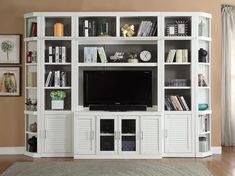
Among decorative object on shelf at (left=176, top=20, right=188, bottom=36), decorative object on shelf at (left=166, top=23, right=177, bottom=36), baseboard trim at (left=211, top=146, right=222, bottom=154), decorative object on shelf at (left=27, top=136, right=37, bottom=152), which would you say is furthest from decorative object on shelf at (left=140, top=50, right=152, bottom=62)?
decorative object on shelf at (left=27, top=136, right=37, bottom=152)

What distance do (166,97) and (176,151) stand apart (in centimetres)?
86

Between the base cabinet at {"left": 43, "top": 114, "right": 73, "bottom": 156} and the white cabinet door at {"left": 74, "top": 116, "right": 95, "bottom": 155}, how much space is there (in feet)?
0.58

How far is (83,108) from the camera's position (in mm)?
6926

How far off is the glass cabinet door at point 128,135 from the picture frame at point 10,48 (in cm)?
205

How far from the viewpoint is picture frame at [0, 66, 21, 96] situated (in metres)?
7.07

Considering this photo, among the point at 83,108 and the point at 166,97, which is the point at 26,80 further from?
the point at 166,97

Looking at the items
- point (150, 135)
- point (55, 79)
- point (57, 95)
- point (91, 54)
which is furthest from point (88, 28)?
point (150, 135)

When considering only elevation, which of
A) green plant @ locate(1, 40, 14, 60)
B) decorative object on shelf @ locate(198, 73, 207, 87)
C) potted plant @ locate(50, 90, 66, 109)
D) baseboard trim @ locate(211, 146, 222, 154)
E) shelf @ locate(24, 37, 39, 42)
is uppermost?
shelf @ locate(24, 37, 39, 42)

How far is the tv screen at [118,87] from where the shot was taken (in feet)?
22.4

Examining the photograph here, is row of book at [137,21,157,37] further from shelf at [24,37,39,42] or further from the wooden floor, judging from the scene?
the wooden floor

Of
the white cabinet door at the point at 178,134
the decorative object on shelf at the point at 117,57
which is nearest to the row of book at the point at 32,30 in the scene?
the decorative object on shelf at the point at 117,57

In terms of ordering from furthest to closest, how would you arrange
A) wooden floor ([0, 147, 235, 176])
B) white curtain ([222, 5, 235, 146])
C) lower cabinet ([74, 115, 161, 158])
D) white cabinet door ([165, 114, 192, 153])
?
white curtain ([222, 5, 235, 146])
white cabinet door ([165, 114, 192, 153])
lower cabinet ([74, 115, 161, 158])
wooden floor ([0, 147, 235, 176])

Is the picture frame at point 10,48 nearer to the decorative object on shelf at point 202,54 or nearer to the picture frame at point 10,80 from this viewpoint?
the picture frame at point 10,80

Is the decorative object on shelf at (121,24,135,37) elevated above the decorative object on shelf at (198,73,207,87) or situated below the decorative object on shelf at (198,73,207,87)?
above
